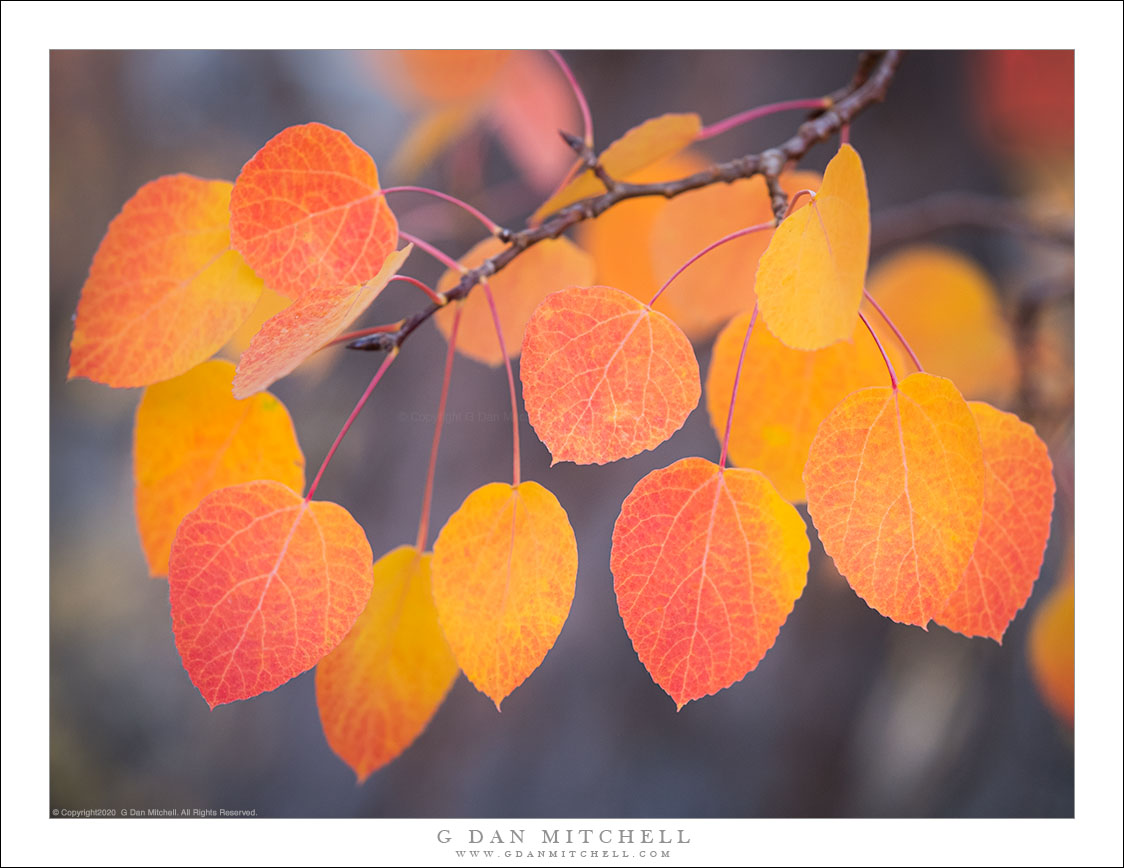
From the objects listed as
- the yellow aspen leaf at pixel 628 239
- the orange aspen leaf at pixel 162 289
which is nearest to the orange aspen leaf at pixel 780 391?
the yellow aspen leaf at pixel 628 239

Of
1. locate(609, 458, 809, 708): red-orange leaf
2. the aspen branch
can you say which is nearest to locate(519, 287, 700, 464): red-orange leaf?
locate(609, 458, 809, 708): red-orange leaf

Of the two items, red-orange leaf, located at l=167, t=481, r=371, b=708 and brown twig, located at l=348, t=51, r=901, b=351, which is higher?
brown twig, located at l=348, t=51, r=901, b=351

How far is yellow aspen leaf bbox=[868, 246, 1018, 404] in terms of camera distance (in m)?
0.64

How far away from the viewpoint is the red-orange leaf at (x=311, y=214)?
377mm

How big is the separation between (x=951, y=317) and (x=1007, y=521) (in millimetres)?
309

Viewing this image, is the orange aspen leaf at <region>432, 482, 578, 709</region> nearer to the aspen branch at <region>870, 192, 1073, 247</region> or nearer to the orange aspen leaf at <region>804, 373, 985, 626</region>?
the orange aspen leaf at <region>804, 373, 985, 626</region>

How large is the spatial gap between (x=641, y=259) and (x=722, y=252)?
94mm

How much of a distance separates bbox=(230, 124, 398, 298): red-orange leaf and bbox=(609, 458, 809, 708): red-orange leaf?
20cm

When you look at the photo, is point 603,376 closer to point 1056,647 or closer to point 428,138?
point 428,138

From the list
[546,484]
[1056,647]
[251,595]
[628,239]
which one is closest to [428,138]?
[628,239]

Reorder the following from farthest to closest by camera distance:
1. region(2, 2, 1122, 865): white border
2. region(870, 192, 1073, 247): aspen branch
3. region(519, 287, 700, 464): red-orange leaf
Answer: region(870, 192, 1073, 247): aspen branch → region(2, 2, 1122, 865): white border → region(519, 287, 700, 464): red-orange leaf

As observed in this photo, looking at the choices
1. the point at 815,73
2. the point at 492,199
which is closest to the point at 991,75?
the point at 815,73

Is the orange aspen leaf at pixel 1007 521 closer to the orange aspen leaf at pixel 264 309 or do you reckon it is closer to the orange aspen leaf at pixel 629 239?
the orange aspen leaf at pixel 629 239

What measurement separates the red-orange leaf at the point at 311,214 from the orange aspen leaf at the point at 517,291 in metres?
0.07
